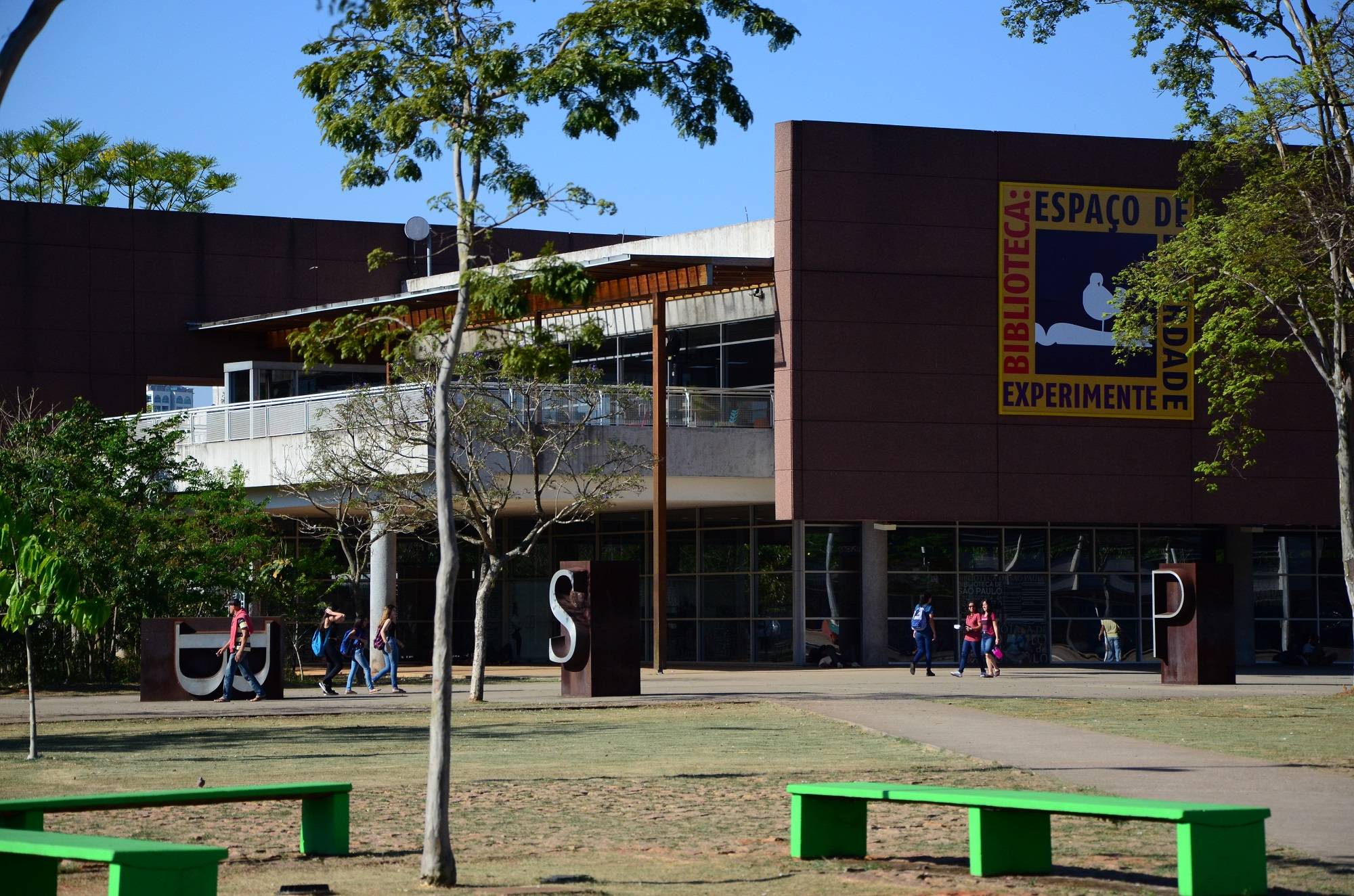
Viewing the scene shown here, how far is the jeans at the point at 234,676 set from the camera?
2758 cm

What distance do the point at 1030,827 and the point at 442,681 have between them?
3.64 metres

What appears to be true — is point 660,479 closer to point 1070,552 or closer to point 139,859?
point 1070,552

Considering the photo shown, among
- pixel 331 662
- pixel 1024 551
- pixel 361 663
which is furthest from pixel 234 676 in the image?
pixel 1024 551

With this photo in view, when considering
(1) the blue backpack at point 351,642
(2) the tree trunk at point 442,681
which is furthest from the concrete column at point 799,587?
(2) the tree trunk at point 442,681

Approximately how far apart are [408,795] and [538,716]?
9.52 metres

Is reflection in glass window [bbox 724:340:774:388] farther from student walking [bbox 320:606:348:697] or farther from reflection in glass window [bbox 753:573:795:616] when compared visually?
student walking [bbox 320:606:348:697]

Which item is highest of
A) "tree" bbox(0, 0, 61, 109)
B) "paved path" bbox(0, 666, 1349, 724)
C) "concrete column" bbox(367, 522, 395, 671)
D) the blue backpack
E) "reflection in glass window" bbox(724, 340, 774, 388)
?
"reflection in glass window" bbox(724, 340, 774, 388)

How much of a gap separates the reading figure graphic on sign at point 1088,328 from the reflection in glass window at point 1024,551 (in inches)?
191

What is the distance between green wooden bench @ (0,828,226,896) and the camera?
7.35 metres

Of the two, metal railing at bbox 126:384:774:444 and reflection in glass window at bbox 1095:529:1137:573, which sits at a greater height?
metal railing at bbox 126:384:774:444

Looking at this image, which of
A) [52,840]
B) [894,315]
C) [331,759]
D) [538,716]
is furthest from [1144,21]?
[52,840]

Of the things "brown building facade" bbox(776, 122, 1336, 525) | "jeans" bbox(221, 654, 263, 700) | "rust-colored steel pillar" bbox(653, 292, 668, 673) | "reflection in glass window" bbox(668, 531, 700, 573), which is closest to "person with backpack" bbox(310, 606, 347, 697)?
"jeans" bbox(221, 654, 263, 700)

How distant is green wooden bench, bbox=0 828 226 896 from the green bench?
404 cm

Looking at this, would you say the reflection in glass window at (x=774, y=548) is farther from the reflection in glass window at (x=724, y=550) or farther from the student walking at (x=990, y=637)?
the student walking at (x=990, y=637)
